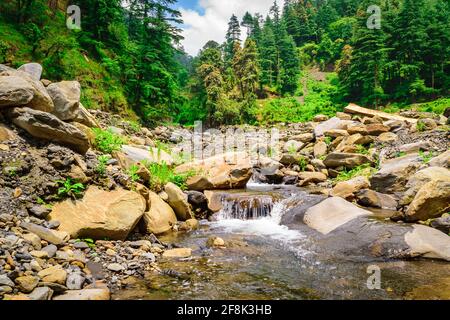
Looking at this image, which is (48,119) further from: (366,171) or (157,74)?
(157,74)

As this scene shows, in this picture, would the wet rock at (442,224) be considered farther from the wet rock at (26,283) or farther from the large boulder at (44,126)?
the large boulder at (44,126)

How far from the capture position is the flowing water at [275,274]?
18.2ft

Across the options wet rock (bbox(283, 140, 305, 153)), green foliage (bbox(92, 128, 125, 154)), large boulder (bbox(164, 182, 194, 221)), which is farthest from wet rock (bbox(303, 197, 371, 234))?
wet rock (bbox(283, 140, 305, 153))

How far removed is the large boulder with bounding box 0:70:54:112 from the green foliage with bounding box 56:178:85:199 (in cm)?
210

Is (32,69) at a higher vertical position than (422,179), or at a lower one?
higher

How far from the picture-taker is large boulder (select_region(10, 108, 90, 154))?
7.41 metres

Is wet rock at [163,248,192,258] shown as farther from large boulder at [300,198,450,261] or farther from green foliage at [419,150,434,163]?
green foliage at [419,150,434,163]

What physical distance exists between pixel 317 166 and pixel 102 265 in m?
13.7

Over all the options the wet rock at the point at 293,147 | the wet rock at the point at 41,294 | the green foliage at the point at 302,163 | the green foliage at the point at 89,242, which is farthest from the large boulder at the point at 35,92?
the wet rock at the point at 293,147

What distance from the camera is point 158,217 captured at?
878 cm

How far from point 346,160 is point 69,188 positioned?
1307 centimetres

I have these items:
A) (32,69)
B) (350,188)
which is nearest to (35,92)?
(32,69)

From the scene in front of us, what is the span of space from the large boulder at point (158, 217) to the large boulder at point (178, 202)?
9.9 inches

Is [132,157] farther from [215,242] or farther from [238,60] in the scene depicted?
[238,60]
